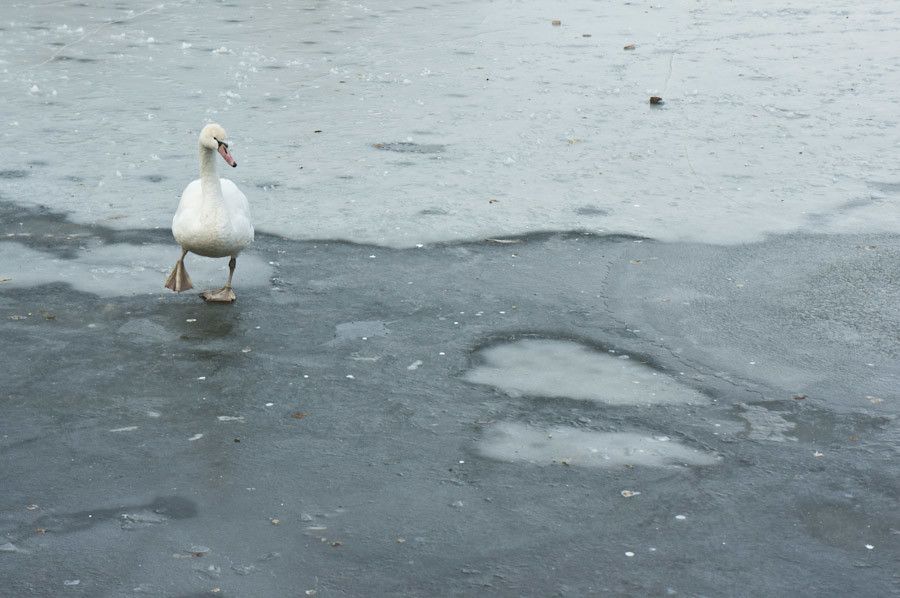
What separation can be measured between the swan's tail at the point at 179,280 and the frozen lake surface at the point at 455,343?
12cm

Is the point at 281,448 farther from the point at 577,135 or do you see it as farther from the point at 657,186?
the point at 577,135

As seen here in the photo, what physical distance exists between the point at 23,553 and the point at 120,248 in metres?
3.79

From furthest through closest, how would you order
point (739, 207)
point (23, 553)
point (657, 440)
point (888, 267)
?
point (739, 207)
point (888, 267)
point (657, 440)
point (23, 553)

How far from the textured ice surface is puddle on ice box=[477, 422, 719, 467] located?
3.01 meters

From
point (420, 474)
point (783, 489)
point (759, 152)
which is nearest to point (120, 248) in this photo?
point (420, 474)

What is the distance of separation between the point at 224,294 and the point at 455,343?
5.13 feet

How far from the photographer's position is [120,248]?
26.2 feet

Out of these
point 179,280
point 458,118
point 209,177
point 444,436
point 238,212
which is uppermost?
point 209,177

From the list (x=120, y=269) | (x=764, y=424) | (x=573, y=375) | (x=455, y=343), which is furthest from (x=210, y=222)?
(x=764, y=424)

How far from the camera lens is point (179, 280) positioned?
7.09 m

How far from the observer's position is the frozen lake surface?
15.1ft

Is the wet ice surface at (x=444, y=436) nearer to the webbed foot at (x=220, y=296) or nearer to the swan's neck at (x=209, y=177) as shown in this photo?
the webbed foot at (x=220, y=296)

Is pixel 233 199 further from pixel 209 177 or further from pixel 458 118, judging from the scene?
pixel 458 118

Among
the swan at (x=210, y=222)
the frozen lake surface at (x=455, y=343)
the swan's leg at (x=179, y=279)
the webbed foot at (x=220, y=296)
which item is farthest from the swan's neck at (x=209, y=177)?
the frozen lake surface at (x=455, y=343)
